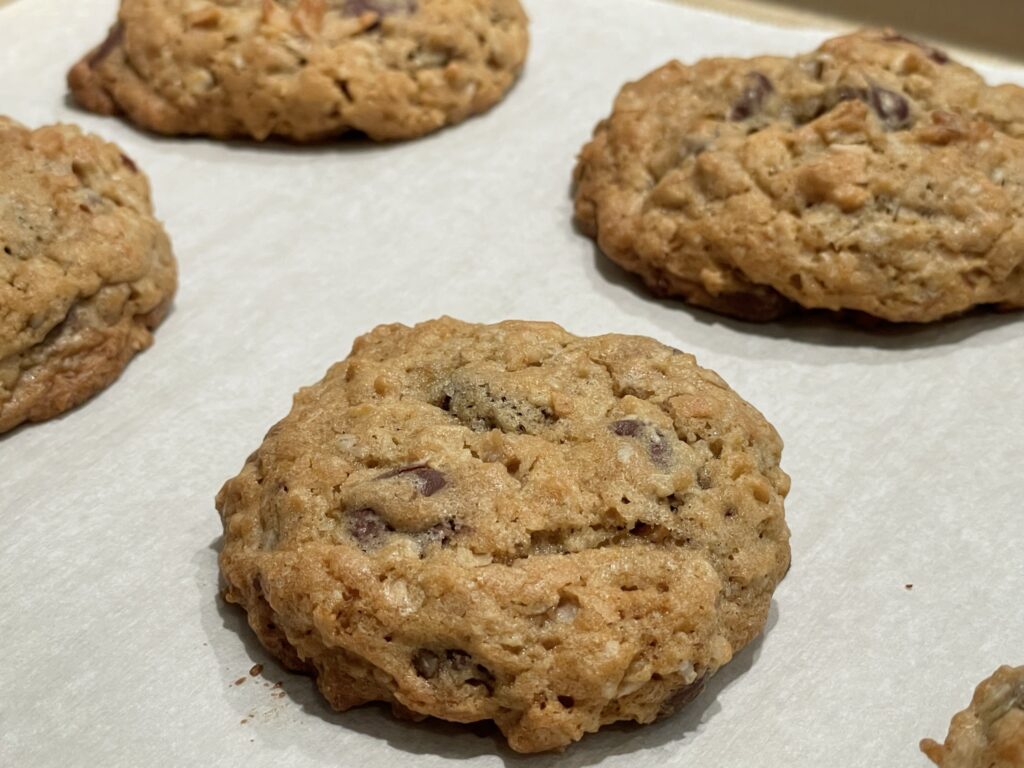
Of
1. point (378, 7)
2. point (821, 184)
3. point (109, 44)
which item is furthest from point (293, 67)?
point (821, 184)

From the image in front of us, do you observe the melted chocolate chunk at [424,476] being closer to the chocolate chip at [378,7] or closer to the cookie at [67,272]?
the cookie at [67,272]

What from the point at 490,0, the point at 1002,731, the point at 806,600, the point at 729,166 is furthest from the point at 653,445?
the point at 490,0

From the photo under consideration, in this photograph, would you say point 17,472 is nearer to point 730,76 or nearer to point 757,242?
point 757,242

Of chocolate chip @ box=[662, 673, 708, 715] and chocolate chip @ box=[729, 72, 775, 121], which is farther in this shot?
chocolate chip @ box=[729, 72, 775, 121]

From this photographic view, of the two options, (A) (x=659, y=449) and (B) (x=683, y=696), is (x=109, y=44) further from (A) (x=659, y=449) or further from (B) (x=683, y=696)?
(B) (x=683, y=696)

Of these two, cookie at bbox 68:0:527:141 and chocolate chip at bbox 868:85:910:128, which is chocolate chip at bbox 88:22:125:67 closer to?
cookie at bbox 68:0:527:141

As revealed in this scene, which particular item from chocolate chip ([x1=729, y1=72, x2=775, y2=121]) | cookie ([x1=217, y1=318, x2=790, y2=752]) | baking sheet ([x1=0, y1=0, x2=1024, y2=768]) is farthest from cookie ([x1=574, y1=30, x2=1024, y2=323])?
cookie ([x1=217, y1=318, x2=790, y2=752])

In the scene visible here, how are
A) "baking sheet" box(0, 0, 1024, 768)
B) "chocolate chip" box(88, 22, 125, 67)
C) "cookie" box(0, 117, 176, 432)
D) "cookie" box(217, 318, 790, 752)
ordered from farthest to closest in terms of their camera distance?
"chocolate chip" box(88, 22, 125, 67) < "cookie" box(0, 117, 176, 432) < "baking sheet" box(0, 0, 1024, 768) < "cookie" box(217, 318, 790, 752)
